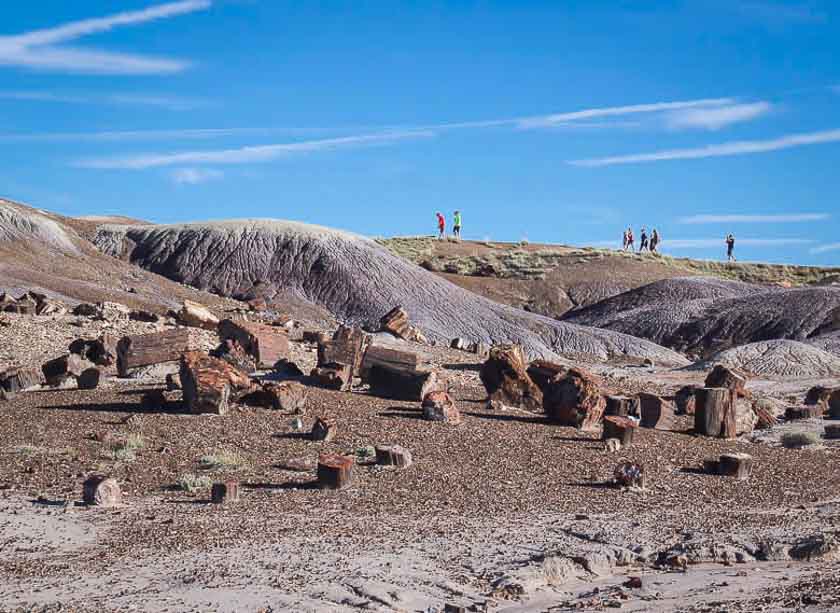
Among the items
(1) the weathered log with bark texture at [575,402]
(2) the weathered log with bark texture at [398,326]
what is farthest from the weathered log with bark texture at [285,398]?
(2) the weathered log with bark texture at [398,326]

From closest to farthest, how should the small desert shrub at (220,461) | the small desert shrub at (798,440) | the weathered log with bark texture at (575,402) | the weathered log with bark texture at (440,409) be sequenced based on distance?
the small desert shrub at (220,461) → the weathered log with bark texture at (440,409) → the weathered log with bark texture at (575,402) → the small desert shrub at (798,440)

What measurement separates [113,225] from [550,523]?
158ft

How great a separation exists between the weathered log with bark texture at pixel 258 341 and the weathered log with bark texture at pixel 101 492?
9.14 m

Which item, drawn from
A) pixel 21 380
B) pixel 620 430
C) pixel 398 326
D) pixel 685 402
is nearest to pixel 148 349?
pixel 21 380

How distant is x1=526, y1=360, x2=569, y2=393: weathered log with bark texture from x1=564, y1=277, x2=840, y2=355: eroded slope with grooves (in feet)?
94.5

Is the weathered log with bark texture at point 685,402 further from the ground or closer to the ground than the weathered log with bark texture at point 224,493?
further from the ground

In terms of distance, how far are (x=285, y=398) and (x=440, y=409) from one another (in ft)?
7.08

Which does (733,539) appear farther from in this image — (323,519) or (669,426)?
(669,426)


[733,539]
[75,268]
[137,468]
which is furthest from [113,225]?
[733,539]

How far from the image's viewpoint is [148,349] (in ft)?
64.8

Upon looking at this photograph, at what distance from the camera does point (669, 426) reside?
1802cm

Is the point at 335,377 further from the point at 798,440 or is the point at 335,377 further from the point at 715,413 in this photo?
the point at 798,440

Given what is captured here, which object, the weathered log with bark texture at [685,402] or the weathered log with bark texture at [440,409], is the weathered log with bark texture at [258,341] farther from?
the weathered log with bark texture at [685,402]

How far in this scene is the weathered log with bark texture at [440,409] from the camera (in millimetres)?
16500
